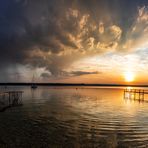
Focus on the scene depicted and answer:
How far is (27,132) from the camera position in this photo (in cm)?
1748

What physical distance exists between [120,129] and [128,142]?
4.23 meters

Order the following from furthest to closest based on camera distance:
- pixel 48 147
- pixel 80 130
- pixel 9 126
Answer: pixel 9 126, pixel 80 130, pixel 48 147

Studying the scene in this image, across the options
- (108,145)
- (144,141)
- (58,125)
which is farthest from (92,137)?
(58,125)

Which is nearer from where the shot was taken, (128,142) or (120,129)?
(128,142)

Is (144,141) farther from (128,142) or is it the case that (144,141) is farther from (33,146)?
(33,146)

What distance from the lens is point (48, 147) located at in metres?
13.6

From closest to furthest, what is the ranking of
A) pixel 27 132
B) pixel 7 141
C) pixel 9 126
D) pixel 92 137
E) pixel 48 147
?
1. pixel 48 147
2. pixel 7 141
3. pixel 92 137
4. pixel 27 132
5. pixel 9 126

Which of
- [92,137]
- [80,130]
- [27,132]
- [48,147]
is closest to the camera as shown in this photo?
[48,147]

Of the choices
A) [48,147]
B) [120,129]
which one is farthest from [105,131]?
[48,147]

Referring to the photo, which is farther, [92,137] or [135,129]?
[135,129]

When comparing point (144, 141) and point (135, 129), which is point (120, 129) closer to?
point (135, 129)

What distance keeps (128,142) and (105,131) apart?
11.8 ft

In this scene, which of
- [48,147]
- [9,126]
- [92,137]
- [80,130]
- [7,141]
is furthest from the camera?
[9,126]

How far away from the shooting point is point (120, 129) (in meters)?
19.2
